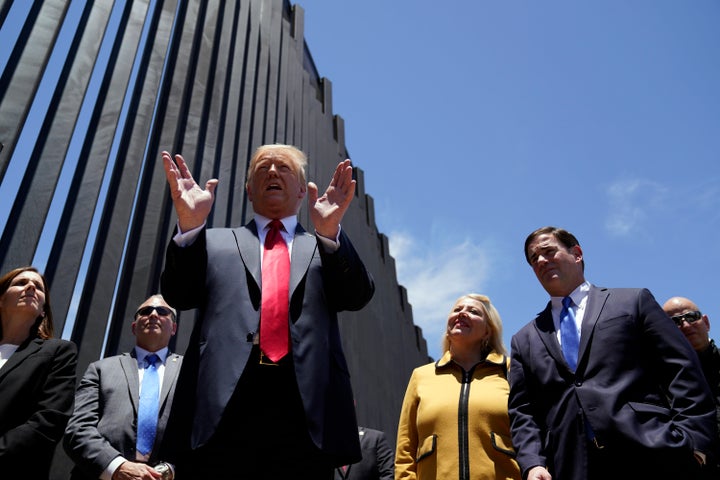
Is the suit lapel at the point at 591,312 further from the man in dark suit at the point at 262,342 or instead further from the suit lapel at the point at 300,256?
the suit lapel at the point at 300,256

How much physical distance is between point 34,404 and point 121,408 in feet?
1.41

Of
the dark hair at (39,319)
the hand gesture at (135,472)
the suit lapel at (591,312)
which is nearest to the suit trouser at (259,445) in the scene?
the hand gesture at (135,472)

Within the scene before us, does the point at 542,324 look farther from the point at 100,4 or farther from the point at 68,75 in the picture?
the point at 100,4

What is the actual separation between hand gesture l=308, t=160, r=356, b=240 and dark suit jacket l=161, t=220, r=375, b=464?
2.6 inches

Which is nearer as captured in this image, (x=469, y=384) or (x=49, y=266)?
(x=469, y=384)

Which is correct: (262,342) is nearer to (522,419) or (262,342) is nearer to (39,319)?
(522,419)

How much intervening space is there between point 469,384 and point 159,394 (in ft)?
5.20

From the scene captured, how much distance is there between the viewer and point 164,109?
5547 millimetres

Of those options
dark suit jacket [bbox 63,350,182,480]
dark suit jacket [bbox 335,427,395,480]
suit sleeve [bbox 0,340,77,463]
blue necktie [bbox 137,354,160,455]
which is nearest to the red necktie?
dark suit jacket [bbox 63,350,182,480]

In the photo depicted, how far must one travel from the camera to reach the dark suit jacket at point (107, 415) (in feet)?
8.55

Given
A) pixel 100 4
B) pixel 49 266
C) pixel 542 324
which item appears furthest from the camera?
pixel 100 4

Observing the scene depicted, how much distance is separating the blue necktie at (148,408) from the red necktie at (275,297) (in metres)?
1.48

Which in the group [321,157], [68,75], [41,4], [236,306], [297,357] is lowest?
[297,357]

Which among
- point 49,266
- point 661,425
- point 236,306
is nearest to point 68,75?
point 49,266
